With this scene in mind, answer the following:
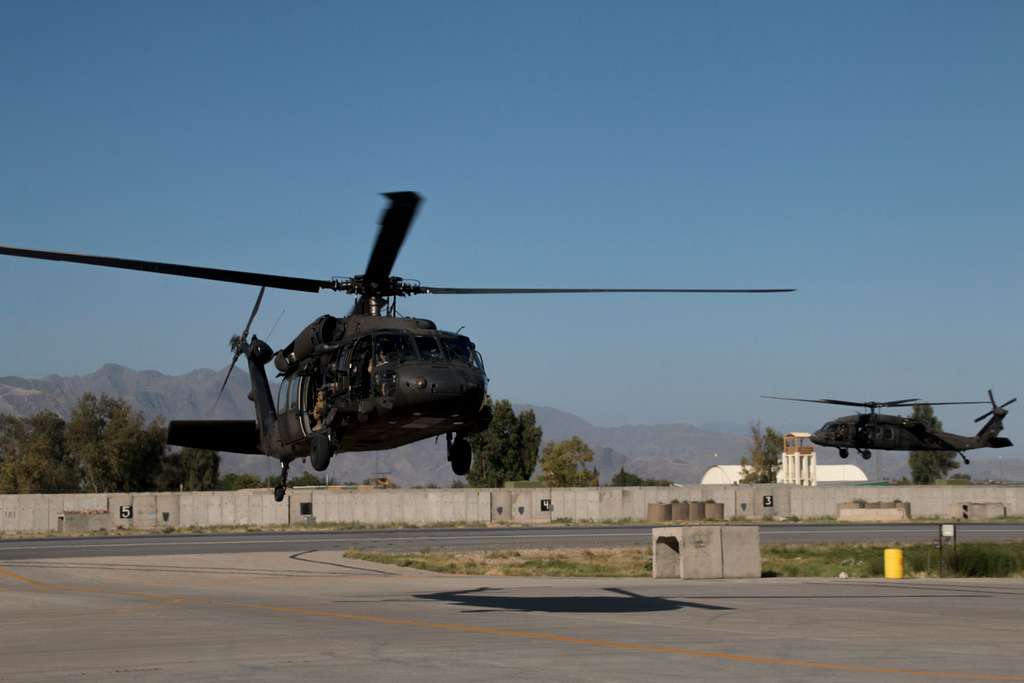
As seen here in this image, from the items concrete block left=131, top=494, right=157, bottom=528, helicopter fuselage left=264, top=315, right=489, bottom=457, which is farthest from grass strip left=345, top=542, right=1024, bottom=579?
concrete block left=131, top=494, right=157, bottom=528

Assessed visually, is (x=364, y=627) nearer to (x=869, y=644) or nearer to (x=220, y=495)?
(x=869, y=644)

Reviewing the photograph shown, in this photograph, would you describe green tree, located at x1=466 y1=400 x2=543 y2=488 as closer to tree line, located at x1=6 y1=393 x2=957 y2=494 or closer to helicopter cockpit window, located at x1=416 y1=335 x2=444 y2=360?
tree line, located at x1=6 y1=393 x2=957 y2=494

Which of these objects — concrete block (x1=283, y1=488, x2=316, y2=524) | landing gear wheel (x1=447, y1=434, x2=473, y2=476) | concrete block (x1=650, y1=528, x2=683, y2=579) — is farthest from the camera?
concrete block (x1=283, y1=488, x2=316, y2=524)

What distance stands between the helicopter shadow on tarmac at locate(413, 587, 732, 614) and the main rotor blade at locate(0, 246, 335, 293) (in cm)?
1088

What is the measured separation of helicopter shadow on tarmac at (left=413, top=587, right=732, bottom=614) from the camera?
30.0m

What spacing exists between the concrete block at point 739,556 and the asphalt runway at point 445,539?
20.4m

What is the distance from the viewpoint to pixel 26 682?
17.9 m

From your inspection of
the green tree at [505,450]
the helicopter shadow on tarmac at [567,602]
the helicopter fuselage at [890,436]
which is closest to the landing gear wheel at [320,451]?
the helicopter shadow on tarmac at [567,602]

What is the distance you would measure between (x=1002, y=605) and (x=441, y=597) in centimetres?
1481

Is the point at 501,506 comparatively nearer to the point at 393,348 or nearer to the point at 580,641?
the point at 580,641

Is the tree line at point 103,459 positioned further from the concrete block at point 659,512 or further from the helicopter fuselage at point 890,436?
the helicopter fuselage at point 890,436

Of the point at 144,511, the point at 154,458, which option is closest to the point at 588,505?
the point at 144,511

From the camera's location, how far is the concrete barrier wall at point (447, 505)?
267 ft

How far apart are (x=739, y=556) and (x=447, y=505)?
4853 centimetres
